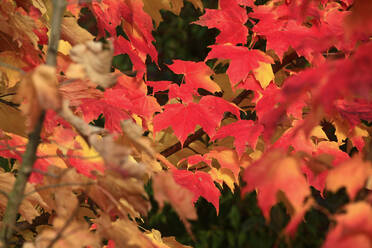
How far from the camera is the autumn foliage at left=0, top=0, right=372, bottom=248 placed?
947mm

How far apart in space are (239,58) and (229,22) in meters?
0.26

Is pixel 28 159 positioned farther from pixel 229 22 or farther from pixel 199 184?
pixel 229 22

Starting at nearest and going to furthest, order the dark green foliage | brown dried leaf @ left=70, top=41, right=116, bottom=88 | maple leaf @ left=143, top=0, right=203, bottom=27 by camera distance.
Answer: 1. brown dried leaf @ left=70, top=41, right=116, bottom=88
2. maple leaf @ left=143, top=0, right=203, bottom=27
3. the dark green foliage

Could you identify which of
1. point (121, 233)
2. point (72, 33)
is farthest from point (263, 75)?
point (121, 233)

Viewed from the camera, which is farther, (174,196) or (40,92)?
(174,196)

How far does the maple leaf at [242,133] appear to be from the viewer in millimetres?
2019

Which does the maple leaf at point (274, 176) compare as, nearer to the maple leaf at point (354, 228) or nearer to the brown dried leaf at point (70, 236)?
the maple leaf at point (354, 228)

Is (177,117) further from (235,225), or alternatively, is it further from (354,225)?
(235,225)

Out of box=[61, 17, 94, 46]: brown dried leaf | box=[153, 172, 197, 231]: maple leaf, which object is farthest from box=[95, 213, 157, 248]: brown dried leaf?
box=[61, 17, 94, 46]: brown dried leaf

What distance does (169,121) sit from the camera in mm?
2219

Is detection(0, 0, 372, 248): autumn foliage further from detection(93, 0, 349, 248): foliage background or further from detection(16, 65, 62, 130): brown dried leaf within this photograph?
detection(93, 0, 349, 248): foliage background

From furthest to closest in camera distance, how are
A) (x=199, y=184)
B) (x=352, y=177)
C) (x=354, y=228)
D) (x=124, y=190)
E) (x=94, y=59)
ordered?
(x=199, y=184)
(x=124, y=190)
(x=94, y=59)
(x=352, y=177)
(x=354, y=228)

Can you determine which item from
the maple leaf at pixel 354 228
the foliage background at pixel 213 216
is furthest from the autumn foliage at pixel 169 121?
the foliage background at pixel 213 216

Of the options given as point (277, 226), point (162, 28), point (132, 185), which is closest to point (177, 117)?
point (132, 185)
